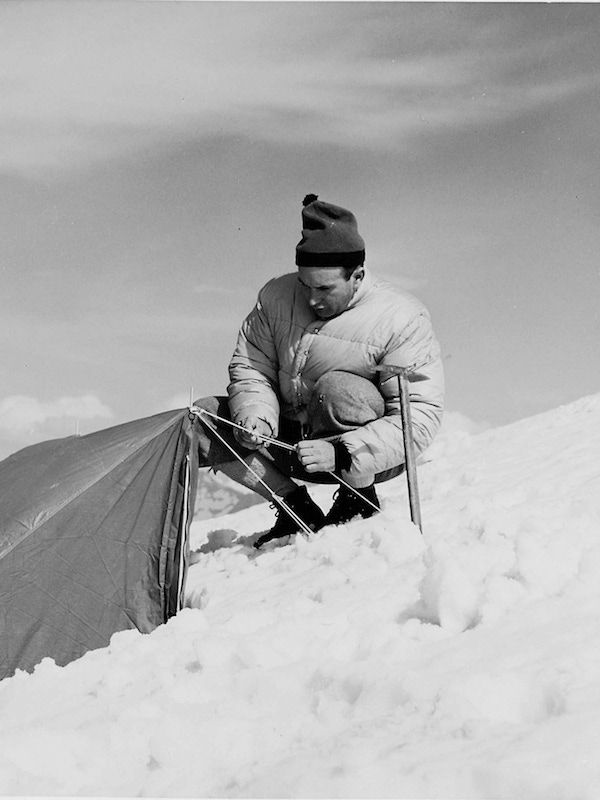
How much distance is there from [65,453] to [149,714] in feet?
7.72

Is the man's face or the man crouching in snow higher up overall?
the man's face

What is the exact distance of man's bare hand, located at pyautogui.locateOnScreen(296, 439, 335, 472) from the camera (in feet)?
15.7

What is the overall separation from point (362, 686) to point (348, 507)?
8.68 feet

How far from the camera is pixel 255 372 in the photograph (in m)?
5.18

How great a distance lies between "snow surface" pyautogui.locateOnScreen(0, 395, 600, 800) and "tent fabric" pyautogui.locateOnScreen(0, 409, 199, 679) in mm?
185

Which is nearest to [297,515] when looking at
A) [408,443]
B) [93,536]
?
[408,443]

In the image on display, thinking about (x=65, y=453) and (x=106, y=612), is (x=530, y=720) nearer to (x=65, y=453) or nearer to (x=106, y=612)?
(x=106, y=612)

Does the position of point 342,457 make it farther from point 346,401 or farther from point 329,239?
point 329,239

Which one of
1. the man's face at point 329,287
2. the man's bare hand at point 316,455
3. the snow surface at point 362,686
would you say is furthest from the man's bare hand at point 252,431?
the snow surface at point 362,686

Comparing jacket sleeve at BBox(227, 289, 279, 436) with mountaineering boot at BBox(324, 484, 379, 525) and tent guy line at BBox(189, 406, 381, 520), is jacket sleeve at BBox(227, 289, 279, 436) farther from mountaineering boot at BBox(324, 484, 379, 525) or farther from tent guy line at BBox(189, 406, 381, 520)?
mountaineering boot at BBox(324, 484, 379, 525)

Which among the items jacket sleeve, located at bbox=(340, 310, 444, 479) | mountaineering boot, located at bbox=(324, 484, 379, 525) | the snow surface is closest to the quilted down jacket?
jacket sleeve, located at bbox=(340, 310, 444, 479)

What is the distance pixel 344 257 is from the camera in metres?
4.86

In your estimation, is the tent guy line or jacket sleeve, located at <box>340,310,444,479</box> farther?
the tent guy line

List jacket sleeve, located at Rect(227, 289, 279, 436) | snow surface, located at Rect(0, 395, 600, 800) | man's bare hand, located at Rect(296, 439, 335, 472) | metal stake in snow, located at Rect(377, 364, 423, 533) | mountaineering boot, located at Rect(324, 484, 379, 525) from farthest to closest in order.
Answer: mountaineering boot, located at Rect(324, 484, 379, 525)
jacket sleeve, located at Rect(227, 289, 279, 436)
man's bare hand, located at Rect(296, 439, 335, 472)
metal stake in snow, located at Rect(377, 364, 423, 533)
snow surface, located at Rect(0, 395, 600, 800)
